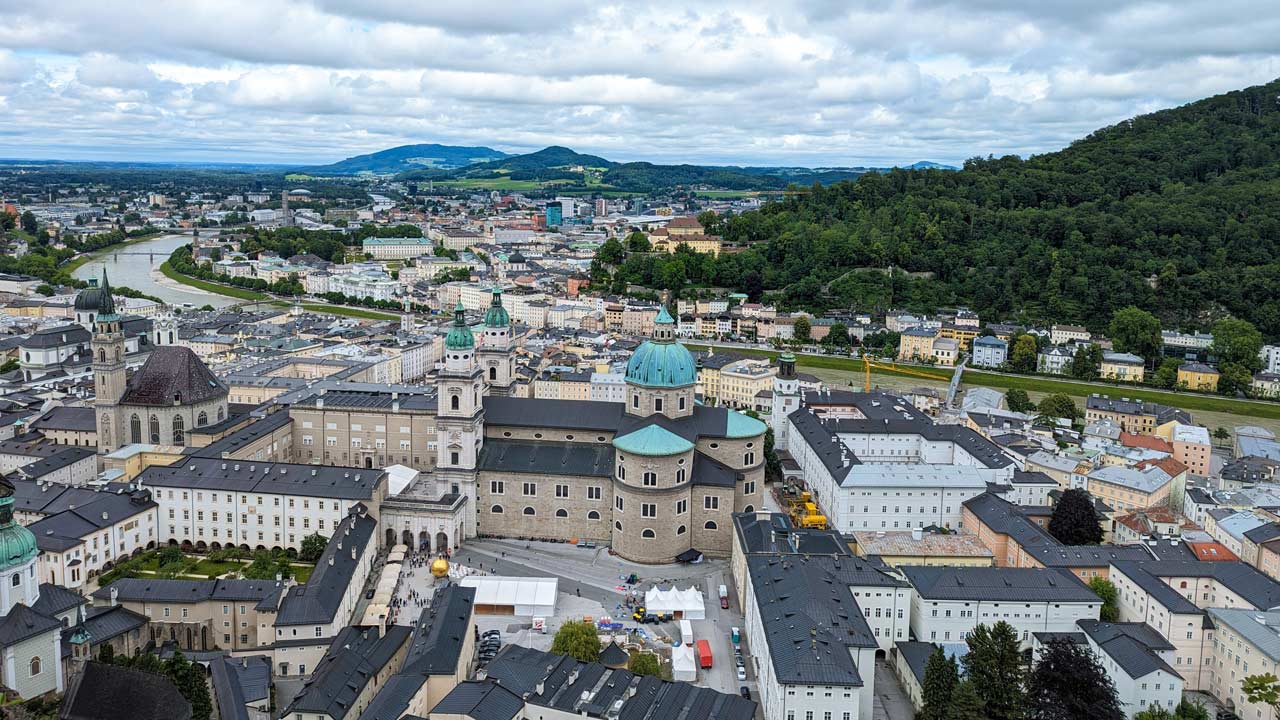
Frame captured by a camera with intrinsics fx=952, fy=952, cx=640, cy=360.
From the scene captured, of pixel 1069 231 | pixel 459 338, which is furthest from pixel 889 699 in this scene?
pixel 1069 231

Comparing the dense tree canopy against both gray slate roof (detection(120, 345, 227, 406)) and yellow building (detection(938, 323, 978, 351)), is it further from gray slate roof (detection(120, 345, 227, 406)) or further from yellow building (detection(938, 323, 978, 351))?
gray slate roof (detection(120, 345, 227, 406))

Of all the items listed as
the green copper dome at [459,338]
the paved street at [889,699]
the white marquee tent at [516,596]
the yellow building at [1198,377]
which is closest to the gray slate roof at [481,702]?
the white marquee tent at [516,596]

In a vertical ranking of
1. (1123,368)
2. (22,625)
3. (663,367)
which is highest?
(663,367)

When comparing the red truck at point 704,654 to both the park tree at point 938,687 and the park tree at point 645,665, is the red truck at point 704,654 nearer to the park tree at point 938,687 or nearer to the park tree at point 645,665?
the park tree at point 645,665

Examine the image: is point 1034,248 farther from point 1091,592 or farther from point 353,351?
point 1091,592

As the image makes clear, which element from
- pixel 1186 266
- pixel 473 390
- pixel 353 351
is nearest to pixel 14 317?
pixel 353 351

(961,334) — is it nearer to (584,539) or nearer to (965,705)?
(584,539)

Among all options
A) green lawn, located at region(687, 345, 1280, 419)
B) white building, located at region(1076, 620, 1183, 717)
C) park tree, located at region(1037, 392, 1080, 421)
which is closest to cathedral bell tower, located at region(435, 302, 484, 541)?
white building, located at region(1076, 620, 1183, 717)
